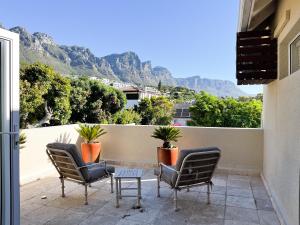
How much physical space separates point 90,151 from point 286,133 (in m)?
4.82

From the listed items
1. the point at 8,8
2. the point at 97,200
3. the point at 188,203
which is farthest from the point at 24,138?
the point at 8,8

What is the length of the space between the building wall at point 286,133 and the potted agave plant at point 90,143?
4285 millimetres

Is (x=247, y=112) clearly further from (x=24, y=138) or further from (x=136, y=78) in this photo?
(x=136, y=78)

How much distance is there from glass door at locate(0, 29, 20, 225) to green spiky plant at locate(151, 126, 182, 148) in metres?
4.16

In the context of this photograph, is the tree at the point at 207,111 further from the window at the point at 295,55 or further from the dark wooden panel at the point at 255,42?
the window at the point at 295,55

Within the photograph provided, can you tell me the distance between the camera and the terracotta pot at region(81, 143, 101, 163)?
6.89 meters

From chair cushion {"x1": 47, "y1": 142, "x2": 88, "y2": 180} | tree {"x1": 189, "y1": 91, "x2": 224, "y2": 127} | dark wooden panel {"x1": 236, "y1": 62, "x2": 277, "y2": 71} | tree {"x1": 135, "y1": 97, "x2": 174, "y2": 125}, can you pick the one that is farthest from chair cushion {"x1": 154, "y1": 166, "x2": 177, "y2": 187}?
tree {"x1": 135, "y1": 97, "x2": 174, "y2": 125}

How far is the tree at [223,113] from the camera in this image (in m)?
23.8

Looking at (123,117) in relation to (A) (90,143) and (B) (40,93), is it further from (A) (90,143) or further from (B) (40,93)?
(A) (90,143)

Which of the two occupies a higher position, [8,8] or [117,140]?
[8,8]

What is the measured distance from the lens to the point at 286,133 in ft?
12.2

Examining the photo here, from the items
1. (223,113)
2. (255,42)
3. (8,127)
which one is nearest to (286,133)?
(255,42)

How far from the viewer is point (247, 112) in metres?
24.0

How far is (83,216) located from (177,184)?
1.54 meters
